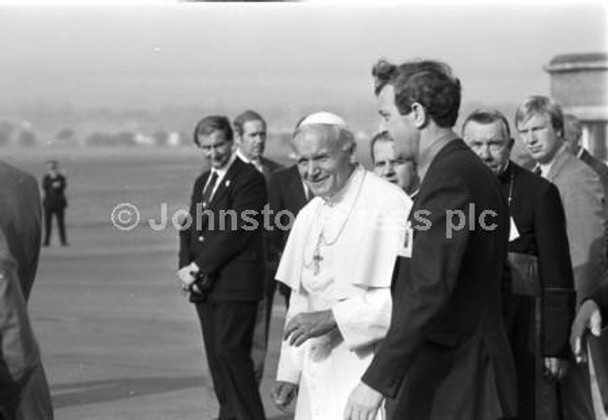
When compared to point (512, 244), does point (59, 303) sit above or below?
below

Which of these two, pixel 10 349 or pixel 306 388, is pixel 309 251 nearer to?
pixel 306 388

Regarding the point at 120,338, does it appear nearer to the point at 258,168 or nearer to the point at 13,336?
the point at 258,168

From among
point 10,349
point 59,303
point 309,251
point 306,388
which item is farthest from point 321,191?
point 59,303

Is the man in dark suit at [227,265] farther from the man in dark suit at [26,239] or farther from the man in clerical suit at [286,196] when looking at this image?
the man in dark suit at [26,239]

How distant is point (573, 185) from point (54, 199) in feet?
10.2

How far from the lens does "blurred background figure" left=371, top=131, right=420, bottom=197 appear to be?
6.77 metres

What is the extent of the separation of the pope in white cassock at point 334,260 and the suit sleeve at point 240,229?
9.06 ft

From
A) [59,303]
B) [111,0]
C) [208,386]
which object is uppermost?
[111,0]

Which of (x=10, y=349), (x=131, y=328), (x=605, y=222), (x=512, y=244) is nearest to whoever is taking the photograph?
(x=10, y=349)

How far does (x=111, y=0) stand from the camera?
8.25 meters

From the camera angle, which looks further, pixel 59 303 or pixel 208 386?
pixel 208 386

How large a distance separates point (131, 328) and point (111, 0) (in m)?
2.01

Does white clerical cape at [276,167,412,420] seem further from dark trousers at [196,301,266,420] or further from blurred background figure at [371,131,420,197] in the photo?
dark trousers at [196,301,266,420]

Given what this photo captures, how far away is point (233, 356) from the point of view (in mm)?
8484
